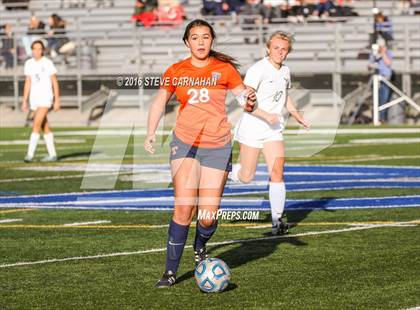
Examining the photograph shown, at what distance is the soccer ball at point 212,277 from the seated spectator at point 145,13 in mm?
26028

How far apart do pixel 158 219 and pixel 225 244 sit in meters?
2.12

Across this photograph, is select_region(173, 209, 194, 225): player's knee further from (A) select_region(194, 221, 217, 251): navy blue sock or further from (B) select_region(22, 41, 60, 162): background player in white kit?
(B) select_region(22, 41, 60, 162): background player in white kit

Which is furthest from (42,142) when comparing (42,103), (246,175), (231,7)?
(246,175)

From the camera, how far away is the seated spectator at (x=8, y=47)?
34.6 metres

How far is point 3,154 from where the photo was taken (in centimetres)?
2291

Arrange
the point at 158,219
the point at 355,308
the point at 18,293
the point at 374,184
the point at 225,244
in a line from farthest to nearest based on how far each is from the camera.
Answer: the point at 374,184
the point at 158,219
the point at 225,244
the point at 18,293
the point at 355,308

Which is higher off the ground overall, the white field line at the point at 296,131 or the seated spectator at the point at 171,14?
the seated spectator at the point at 171,14

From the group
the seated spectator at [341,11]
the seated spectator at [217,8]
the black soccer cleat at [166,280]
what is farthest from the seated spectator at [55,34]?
the black soccer cleat at [166,280]

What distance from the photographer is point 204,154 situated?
8.52 meters

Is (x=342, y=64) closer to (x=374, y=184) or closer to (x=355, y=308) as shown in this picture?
(x=374, y=184)

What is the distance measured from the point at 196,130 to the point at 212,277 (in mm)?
1105

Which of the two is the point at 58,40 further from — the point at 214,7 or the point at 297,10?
the point at 297,10

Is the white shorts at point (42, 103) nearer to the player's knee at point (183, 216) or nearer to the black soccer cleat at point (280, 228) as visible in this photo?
the black soccer cleat at point (280, 228)

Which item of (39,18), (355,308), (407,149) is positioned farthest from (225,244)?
Result: (39,18)
